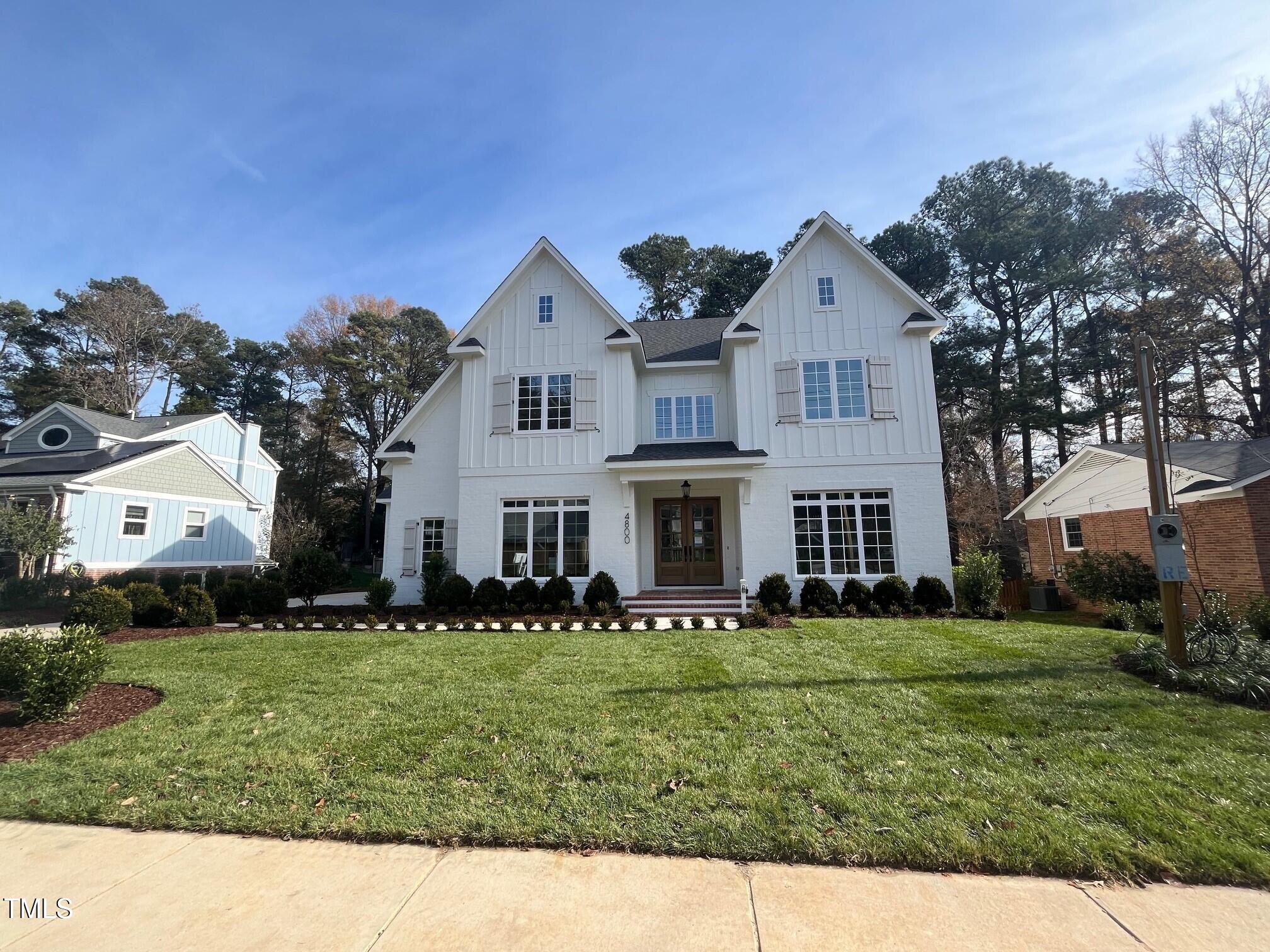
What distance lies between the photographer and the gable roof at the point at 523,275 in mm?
14867

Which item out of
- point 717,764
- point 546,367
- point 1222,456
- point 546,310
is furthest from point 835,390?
point 717,764

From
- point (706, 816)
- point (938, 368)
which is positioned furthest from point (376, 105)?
point (938, 368)

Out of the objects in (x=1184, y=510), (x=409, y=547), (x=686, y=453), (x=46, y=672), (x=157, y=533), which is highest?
(x=686, y=453)

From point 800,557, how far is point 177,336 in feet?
127

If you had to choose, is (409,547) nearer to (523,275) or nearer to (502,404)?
(502,404)

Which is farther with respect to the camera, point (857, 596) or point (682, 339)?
point (682, 339)

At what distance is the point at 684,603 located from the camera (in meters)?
12.9

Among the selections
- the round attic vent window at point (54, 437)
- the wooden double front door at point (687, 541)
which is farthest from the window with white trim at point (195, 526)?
the wooden double front door at point (687, 541)

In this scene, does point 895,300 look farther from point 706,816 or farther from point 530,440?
point 706,816

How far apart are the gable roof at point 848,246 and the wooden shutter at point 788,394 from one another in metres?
1.67

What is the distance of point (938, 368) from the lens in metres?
25.9

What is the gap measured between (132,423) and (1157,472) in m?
30.0

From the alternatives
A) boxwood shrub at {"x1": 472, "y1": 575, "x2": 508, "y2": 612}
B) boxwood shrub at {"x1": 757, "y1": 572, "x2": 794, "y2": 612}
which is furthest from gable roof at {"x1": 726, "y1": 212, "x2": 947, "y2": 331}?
boxwood shrub at {"x1": 472, "y1": 575, "x2": 508, "y2": 612}

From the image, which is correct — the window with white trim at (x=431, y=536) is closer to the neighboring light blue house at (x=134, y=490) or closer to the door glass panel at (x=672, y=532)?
the door glass panel at (x=672, y=532)
